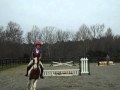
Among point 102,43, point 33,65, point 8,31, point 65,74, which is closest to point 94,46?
point 102,43

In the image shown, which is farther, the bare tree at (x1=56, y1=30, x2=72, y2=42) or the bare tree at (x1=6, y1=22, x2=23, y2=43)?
the bare tree at (x1=56, y1=30, x2=72, y2=42)

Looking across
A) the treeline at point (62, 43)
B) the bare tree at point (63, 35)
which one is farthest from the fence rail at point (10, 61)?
the bare tree at point (63, 35)

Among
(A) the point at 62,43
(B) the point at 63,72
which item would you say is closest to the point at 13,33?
(A) the point at 62,43

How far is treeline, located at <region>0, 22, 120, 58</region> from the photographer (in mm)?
75188

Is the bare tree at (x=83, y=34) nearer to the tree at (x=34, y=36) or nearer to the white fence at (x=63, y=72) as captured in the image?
the tree at (x=34, y=36)

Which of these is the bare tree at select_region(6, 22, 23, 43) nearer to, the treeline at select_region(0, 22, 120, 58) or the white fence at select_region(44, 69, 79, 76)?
the treeline at select_region(0, 22, 120, 58)

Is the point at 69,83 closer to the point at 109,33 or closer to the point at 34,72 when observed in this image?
the point at 34,72

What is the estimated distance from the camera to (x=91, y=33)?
109250 mm

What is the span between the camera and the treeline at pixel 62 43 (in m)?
75.2

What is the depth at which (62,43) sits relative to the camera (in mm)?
100312

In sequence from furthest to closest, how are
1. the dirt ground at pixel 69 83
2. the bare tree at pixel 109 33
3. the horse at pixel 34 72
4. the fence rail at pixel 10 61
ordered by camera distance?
the bare tree at pixel 109 33
the fence rail at pixel 10 61
the dirt ground at pixel 69 83
the horse at pixel 34 72

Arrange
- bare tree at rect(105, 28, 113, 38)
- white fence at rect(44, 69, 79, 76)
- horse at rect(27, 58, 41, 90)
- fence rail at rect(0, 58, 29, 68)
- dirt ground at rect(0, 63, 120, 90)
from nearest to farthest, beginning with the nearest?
horse at rect(27, 58, 41, 90) < dirt ground at rect(0, 63, 120, 90) < white fence at rect(44, 69, 79, 76) < fence rail at rect(0, 58, 29, 68) < bare tree at rect(105, 28, 113, 38)

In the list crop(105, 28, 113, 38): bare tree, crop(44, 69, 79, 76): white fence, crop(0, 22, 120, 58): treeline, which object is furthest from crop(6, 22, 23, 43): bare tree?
crop(44, 69, 79, 76): white fence

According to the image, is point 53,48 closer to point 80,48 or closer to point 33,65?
point 80,48
